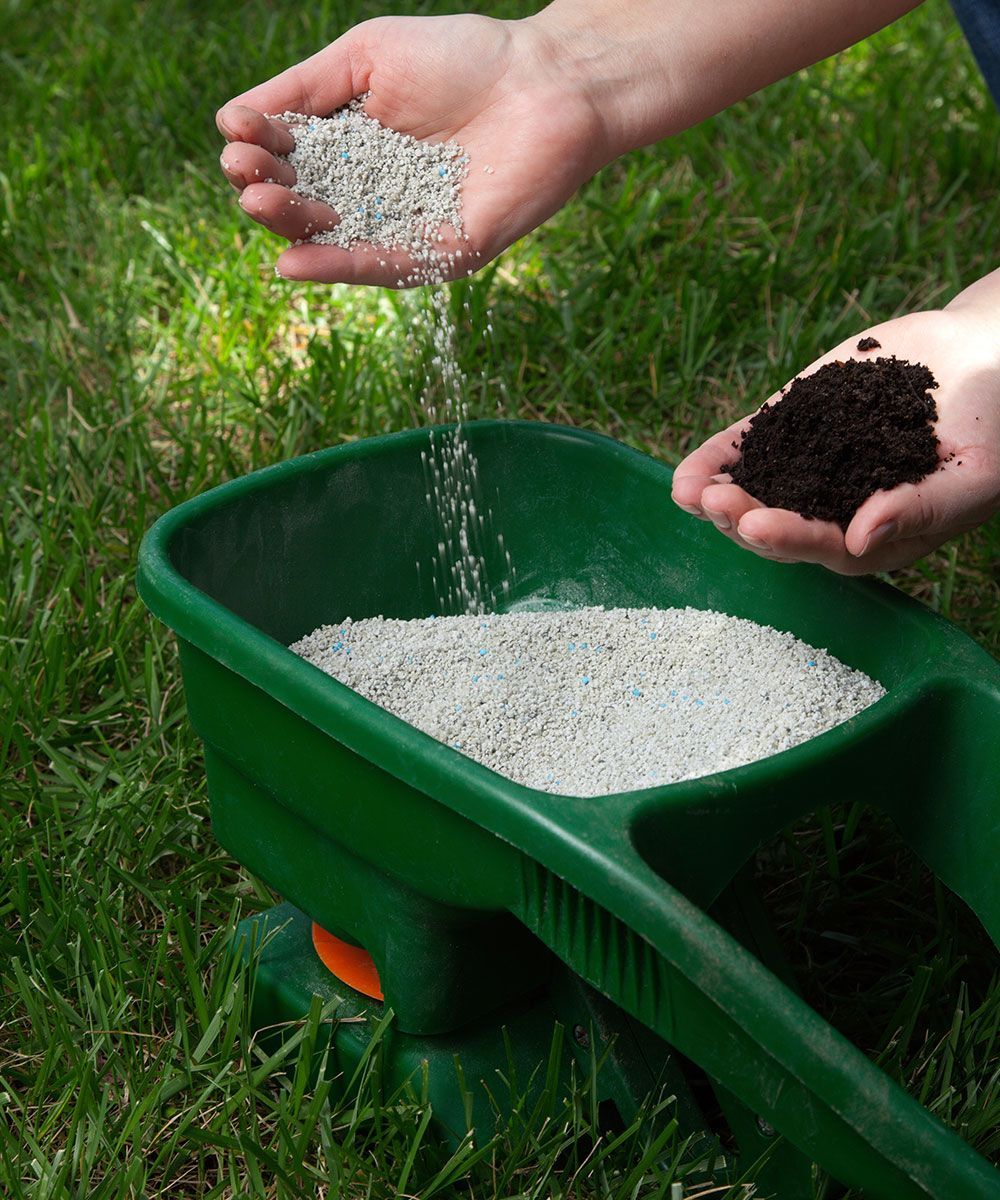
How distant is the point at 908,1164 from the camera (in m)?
0.96

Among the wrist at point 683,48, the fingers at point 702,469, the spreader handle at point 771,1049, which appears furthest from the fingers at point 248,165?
the spreader handle at point 771,1049

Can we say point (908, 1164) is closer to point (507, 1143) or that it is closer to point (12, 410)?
point (507, 1143)

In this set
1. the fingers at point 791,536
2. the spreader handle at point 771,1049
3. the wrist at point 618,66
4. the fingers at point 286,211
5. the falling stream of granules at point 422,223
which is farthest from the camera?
the wrist at point 618,66

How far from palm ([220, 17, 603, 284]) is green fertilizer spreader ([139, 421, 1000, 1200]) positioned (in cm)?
25

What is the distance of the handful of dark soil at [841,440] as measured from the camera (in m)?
1.29

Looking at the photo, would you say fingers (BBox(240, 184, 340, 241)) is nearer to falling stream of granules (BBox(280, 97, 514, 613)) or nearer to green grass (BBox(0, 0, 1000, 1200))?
falling stream of granules (BBox(280, 97, 514, 613))

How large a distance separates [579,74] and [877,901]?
0.94 m

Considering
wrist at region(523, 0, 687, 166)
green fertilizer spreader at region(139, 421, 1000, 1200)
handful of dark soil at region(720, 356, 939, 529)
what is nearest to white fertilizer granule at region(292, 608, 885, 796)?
green fertilizer spreader at region(139, 421, 1000, 1200)

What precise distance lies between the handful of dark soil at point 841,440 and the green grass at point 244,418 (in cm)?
43

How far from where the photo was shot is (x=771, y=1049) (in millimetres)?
970

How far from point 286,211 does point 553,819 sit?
731mm

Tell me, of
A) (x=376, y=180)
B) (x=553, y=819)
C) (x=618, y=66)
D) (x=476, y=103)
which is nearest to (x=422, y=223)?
(x=376, y=180)

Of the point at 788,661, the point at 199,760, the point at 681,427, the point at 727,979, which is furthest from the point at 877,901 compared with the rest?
the point at 681,427

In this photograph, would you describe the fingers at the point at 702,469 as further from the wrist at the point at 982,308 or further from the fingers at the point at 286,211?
the fingers at the point at 286,211
